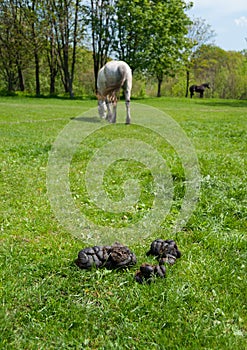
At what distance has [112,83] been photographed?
15.1 metres

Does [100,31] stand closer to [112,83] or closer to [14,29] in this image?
[14,29]

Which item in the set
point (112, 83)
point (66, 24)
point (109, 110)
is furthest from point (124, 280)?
point (66, 24)

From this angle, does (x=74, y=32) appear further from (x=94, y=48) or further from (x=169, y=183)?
(x=169, y=183)

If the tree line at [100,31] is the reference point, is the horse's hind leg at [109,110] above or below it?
below

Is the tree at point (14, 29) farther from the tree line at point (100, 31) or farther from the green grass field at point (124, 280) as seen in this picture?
the green grass field at point (124, 280)

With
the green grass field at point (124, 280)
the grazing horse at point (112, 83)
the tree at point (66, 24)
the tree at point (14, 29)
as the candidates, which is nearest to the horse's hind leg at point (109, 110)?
the grazing horse at point (112, 83)

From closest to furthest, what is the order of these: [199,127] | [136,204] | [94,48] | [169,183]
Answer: [136,204], [169,183], [199,127], [94,48]

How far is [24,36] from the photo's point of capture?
38.8 m

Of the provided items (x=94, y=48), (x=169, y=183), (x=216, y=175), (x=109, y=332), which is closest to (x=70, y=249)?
(x=109, y=332)

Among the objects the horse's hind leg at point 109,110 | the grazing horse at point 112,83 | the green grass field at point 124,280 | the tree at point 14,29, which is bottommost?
the green grass field at point 124,280

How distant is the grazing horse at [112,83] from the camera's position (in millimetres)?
14578

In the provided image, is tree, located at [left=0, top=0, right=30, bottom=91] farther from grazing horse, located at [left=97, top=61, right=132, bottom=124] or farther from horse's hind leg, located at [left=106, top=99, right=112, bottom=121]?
horse's hind leg, located at [left=106, top=99, right=112, bottom=121]

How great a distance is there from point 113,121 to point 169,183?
10.2 meters

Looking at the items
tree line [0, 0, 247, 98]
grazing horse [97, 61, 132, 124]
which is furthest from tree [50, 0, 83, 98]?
grazing horse [97, 61, 132, 124]
